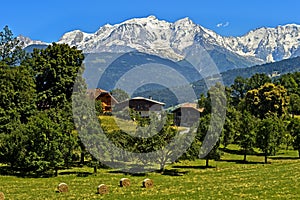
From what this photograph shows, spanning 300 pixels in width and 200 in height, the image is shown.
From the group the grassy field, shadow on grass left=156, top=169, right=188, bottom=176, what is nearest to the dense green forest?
shadow on grass left=156, top=169, right=188, bottom=176

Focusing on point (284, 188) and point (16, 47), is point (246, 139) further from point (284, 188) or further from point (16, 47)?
point (16, 47)

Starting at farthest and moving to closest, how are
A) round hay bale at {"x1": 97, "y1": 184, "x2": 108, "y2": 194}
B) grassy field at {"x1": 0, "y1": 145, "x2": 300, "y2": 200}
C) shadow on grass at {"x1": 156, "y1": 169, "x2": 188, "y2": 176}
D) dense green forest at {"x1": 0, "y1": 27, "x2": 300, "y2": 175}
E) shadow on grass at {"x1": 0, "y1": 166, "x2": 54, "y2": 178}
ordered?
shadow on grass at {"x1": 156, "y1": 169, "x2": 188, "y2": 176}
dense green forest at {"x1": 0, "y1": 27, "x2": 300, "y2": 175}
shadow on grass at {"x1": 0, "y1": 166, "x2": 54, "y2": 178}
round hay bale at {"x1": 97, "y1": 184, "x2": 108, "y2": 194}
grassy field at {"x1": 0, "y1": 145, "x2": 300, "y2": 200}

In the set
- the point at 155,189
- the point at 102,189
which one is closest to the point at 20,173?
the point at 102,189

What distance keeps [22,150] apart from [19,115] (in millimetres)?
11470

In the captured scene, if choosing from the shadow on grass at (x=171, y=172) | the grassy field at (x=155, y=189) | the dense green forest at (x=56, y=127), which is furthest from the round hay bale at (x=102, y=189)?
the shadow on grass at (x=171, y=172)

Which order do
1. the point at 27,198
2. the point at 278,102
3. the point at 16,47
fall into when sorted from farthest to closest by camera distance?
1. the point at 278,102
2. the point at 16,47
3. the point at 27,198

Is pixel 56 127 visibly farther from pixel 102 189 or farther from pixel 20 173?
pixel 102 189

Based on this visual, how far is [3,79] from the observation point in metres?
62.5

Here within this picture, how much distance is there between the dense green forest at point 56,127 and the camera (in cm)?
5053

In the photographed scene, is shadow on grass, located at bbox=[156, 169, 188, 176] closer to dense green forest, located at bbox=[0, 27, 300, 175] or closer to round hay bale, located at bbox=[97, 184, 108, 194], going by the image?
dense green forest, located at bbox=[0, 27, 300, 175]

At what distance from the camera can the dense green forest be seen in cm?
5053

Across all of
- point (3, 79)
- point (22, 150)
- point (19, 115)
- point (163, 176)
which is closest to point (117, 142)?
point (163, 176)

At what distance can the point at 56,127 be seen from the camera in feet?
170

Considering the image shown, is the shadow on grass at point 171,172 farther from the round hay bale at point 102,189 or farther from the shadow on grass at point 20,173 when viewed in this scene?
the round hay bale at point 102,189
